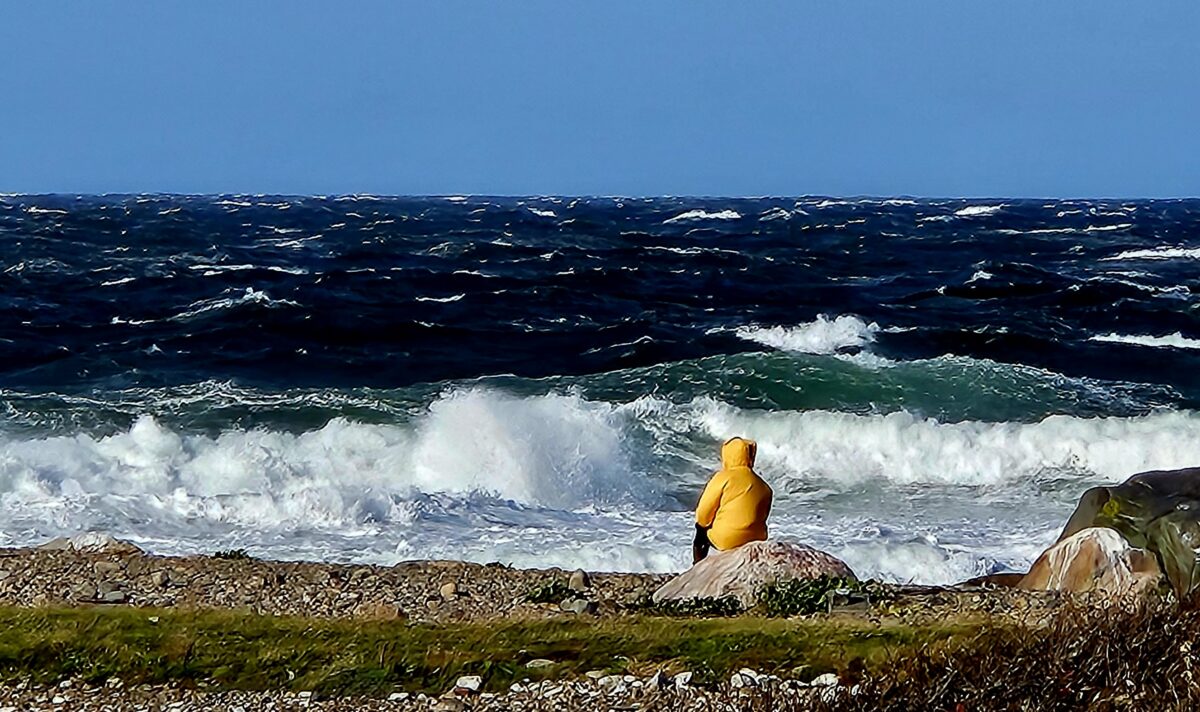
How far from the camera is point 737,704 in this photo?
6.02 m

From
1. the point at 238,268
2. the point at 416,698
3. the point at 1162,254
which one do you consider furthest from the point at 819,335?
the point at 1162,254

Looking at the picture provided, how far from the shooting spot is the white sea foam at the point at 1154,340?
32062 mm

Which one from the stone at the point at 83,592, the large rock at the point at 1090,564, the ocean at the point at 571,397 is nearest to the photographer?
the stone at the point at 83,592

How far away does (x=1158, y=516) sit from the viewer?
10.8 meters

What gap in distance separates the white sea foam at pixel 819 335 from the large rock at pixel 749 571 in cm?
2104

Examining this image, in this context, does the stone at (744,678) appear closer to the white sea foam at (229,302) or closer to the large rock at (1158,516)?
the large rock at (1158,516)

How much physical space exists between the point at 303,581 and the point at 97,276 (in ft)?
111

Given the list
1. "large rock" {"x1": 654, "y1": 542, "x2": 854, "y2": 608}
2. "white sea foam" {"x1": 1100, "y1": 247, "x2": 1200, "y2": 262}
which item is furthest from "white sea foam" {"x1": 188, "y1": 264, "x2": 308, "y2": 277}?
"large rock" {"x1": 654, "y1": 542, "x2": 854, "y2": 608}

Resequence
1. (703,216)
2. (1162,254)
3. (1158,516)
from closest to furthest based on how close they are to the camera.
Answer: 1. (1158,516)
2. (1162,254)
3. (703,216)

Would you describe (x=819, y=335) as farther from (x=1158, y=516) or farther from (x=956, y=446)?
(x=1158, y=516)

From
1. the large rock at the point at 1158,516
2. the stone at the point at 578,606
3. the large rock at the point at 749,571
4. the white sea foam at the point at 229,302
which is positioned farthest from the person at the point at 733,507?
the white sea foam at the point at 229,302

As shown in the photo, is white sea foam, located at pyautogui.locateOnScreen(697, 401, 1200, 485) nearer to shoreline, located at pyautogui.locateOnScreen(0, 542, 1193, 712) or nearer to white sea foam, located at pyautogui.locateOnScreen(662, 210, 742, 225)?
shoreline, located at pyautogui.locateOnScreen(0, 542, 1193, 712)

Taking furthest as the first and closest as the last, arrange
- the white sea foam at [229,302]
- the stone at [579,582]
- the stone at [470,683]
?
the white sea foam at [229,302], the stone at [579,582], the stone at [470,683]

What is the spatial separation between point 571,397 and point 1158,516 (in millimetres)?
15340
